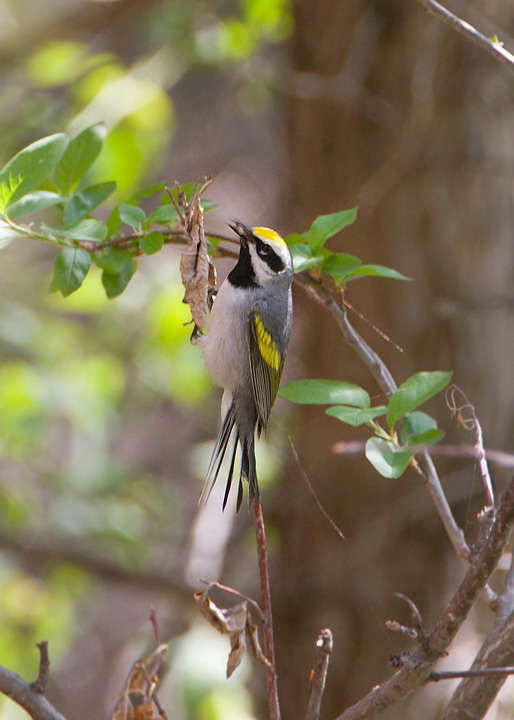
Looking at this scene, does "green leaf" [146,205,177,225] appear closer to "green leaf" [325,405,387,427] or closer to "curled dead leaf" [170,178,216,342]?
"curled dead leaf" [170,178,216,342]

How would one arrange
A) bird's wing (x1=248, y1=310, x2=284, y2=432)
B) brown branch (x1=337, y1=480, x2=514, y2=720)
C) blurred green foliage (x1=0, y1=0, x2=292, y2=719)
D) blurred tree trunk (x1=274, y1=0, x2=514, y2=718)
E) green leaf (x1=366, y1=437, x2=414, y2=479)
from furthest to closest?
blurred green foliage (x1=0, y1=0, x2=292, y2=719) < blurred tree trunk (x1=274, y1=0, x2=514, y2=718) < bird's wing (x1=248, y1=310, x2=284, y2=432) < green leaf (x1=366, y1=437, x2=414, y2=479) < brown branch (x1=337, y1=480, x2=514, y2=720)

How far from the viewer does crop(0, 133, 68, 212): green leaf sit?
1307 mm

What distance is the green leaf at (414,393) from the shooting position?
1204 millimetres

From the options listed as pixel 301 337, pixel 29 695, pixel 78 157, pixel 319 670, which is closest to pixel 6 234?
pixel 78 157

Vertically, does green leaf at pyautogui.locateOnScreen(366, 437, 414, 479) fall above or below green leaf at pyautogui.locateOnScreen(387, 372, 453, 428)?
below

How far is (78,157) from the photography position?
1.50m

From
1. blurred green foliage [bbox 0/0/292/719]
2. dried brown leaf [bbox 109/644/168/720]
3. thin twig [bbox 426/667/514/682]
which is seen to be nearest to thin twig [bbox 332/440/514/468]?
thin twig [bbox 426/667/514/682]

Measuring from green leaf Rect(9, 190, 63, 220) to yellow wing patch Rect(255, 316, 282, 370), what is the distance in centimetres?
74

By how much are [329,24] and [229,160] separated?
231 cm

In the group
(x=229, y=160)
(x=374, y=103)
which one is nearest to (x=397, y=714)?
(x=374, y=103)

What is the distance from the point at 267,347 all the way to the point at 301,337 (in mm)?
1644

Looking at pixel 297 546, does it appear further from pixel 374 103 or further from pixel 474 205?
pixel 374 103

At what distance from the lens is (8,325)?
3.83m

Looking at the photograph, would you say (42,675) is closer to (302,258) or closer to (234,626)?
(234,626)
